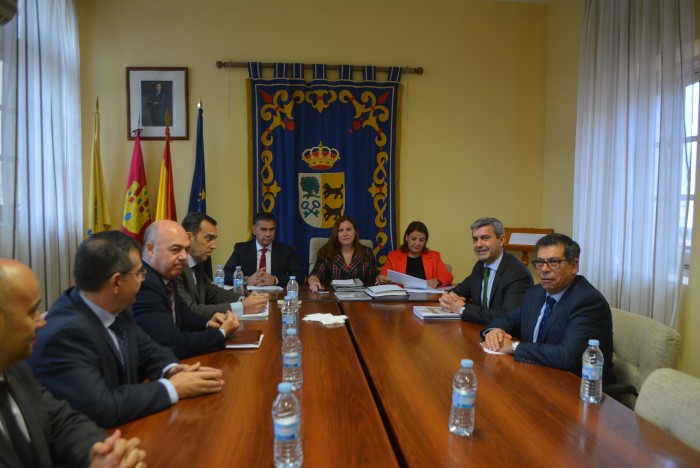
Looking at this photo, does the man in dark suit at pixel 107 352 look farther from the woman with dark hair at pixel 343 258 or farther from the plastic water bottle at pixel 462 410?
the woman with dark hair at pixel 343 258

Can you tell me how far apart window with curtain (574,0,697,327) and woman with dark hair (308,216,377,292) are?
1.89m

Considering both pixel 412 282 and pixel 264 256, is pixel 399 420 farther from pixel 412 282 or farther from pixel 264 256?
pixel 264 256

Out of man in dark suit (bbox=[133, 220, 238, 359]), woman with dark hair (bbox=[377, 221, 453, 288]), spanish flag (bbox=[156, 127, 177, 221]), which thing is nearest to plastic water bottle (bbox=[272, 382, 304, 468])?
man in dark suit (bbox=[133, 220, 238, 359])

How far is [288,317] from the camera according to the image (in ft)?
6.94

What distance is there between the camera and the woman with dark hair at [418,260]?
393cm

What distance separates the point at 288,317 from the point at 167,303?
1.72 feet

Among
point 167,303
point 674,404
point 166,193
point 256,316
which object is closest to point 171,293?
point 167,303

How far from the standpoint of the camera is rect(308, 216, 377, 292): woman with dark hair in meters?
3.95

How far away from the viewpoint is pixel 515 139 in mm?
5105

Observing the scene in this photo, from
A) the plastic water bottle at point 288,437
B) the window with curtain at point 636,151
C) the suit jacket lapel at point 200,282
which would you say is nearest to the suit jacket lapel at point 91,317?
the plastic water bottle at point 288,437

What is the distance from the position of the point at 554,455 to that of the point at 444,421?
0.30 m

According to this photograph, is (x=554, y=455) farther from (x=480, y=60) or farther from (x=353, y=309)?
(x=480, y=60)

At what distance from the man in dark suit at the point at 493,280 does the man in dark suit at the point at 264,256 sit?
162cm

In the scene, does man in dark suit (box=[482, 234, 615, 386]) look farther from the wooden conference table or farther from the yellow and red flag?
the yellow and red flag
